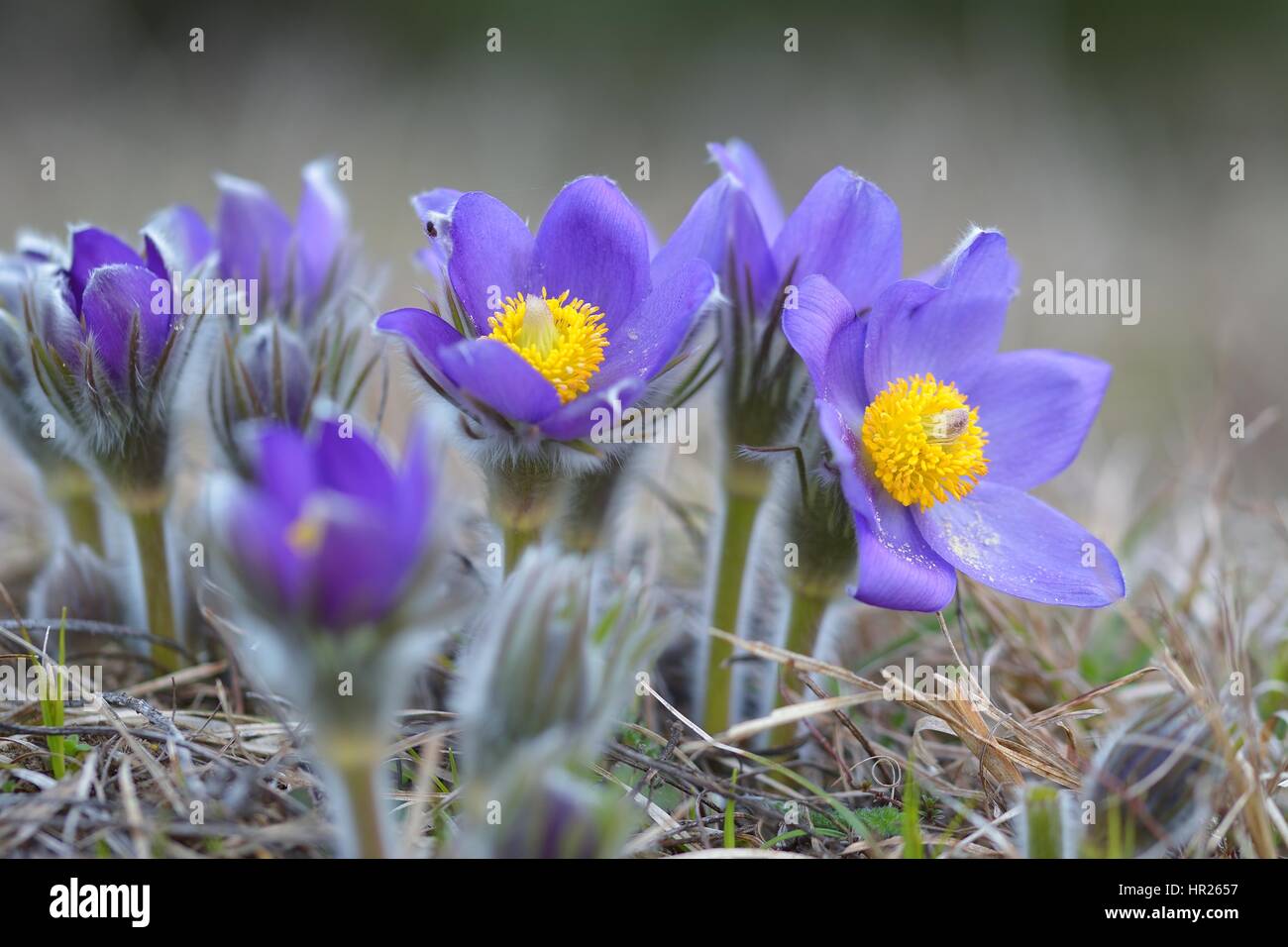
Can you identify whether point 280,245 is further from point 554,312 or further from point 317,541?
point 317,541

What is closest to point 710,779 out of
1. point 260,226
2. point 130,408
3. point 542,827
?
point 542,827

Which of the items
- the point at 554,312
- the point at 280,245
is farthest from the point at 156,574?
the point at 554,312

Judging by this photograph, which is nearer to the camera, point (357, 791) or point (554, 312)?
point (357, 791)

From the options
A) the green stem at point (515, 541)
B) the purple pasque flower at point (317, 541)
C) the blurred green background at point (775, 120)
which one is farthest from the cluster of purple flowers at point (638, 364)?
the blurred green background at point (775, 120)

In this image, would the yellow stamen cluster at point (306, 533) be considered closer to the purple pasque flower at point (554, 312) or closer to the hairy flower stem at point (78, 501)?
the purple pasque flower at point (554, 312)

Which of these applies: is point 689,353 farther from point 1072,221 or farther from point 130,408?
point 1072,221
